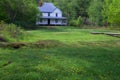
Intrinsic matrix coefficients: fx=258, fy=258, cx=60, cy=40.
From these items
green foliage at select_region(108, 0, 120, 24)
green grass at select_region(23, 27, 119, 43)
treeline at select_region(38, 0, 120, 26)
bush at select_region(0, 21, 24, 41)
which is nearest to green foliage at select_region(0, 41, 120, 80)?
bush at select_region(0, 21, 24, 41)

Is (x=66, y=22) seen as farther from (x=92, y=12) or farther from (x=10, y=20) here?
(x=10, y=20)

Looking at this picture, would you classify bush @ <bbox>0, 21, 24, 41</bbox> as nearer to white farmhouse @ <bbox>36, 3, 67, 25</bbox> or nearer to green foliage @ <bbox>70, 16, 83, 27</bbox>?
green foliage @ <bbox>70, 16, 83, 27</bbox>

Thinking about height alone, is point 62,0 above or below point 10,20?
above

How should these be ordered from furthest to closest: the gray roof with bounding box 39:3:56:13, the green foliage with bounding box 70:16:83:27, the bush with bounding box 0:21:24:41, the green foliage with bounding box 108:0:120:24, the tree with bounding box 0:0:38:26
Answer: the gray roof with bounding box 39:3:56:13 < the green foliage with bounding box 70:16:83:27 < the tree with bounding box 0:0:38:26 < the green foliage with bounding box 108:0:120:24 < the bush with bounding box 0:21:24:41

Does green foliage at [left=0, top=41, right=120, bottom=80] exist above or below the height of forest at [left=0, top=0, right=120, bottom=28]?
below

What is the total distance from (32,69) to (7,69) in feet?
3.72

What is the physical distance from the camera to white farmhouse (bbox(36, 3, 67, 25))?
7275cm

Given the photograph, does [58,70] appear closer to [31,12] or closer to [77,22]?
[31,12]

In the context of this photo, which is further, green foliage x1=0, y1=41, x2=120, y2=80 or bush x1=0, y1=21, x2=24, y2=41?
bush x1=0, y1=21, x2=24, y2=41

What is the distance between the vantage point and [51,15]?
74250mm

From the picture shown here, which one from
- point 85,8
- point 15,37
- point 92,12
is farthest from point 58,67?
point 85,8

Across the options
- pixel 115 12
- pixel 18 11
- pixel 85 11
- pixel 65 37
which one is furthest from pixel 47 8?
pixel 65 37

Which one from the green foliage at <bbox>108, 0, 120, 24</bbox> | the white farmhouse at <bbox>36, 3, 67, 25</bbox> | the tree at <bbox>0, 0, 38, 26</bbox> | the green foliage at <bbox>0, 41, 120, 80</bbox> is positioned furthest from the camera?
the white farmhouse at <bbox>36, 3, 67, 25</bbox>

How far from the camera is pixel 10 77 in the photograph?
10.2 m
